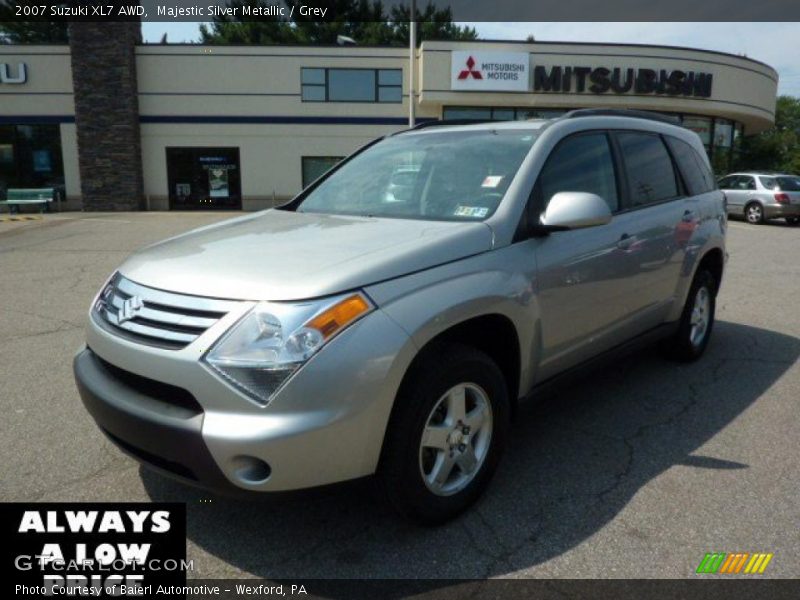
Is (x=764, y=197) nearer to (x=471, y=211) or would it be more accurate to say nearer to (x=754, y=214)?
(x=754, y=214)

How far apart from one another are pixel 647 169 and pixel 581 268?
1359 millimetres

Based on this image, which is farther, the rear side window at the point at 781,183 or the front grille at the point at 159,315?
the rear side window at the point at 781,183

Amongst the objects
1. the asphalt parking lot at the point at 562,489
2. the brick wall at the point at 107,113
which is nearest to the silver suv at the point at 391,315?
the asphalt parking lot at the point at 562,489

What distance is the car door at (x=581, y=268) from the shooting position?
10.6 feet

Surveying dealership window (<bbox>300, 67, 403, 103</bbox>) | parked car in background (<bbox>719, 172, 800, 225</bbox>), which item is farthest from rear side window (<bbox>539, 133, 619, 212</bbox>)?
dealership window (<bbox>300, 67, 403, 103</bbox>)

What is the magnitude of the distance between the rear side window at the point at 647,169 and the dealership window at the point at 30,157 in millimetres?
25350

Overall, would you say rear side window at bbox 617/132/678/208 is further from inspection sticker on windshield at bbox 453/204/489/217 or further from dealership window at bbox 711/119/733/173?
dealership window at bbox 711/119/733/173

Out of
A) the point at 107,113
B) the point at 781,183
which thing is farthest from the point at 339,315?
the point at 107,113

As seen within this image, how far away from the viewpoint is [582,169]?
3666 mm

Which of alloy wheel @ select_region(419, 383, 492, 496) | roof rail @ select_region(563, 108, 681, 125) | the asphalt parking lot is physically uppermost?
roof rail @ select_region(563, 108, 681, 125)

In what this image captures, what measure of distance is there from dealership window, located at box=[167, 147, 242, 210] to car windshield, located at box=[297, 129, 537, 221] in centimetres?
2193

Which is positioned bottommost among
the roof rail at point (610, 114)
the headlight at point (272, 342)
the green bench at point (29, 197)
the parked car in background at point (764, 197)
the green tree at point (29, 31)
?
the green bench at point (29, 197)

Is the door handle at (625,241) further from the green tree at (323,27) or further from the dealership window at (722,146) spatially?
→ the green tree at (323,27)

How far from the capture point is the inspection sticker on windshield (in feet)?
10.3
